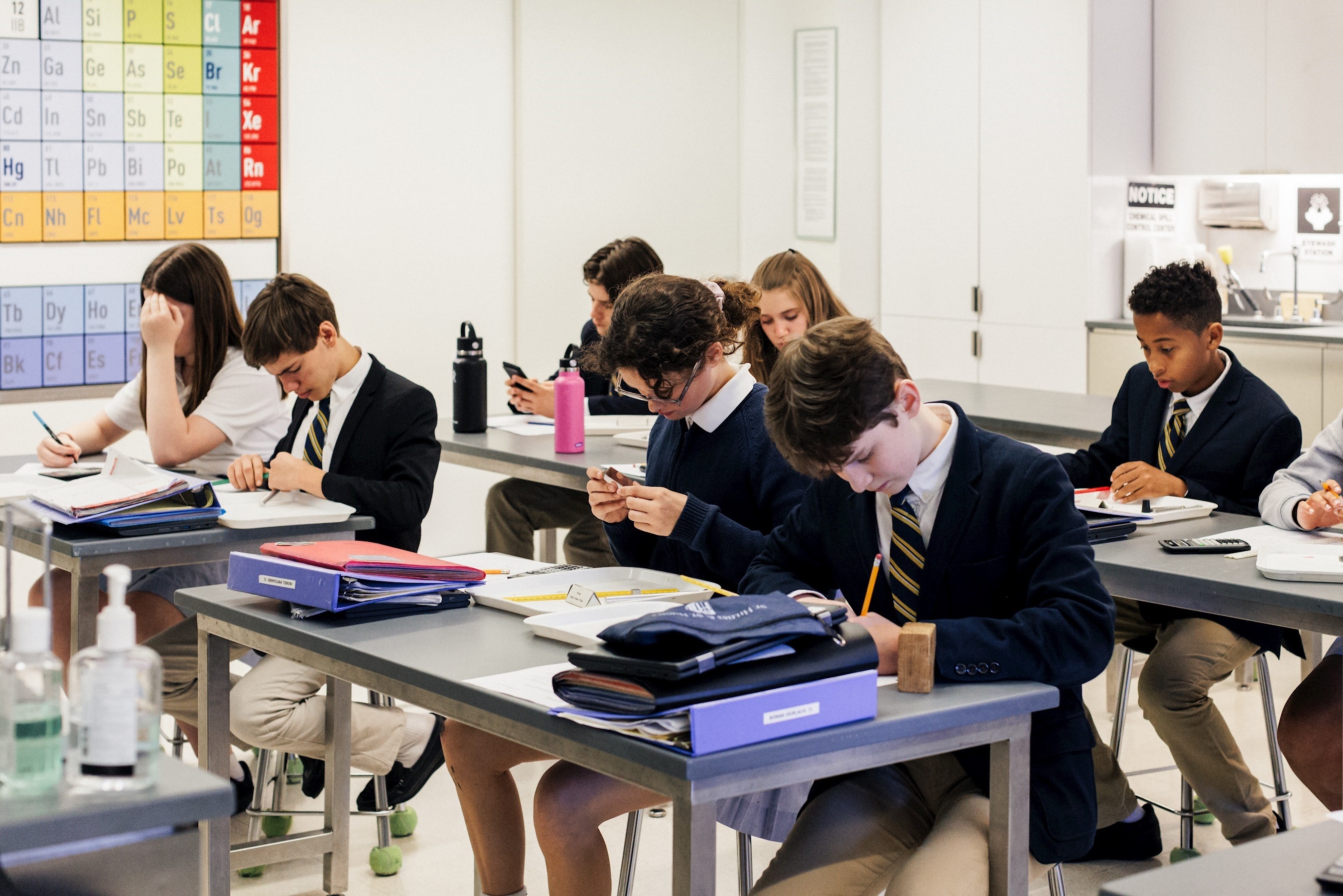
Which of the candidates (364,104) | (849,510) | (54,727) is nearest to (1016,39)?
(364,104)

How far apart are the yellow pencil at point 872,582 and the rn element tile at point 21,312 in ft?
11.8

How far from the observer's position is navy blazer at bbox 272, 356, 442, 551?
9.85 ft

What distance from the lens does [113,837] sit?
51.6 inches

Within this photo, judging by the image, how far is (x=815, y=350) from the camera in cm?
182

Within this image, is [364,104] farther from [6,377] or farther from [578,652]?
[578,652]

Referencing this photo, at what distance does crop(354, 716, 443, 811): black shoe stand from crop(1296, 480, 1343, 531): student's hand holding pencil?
1.73 m

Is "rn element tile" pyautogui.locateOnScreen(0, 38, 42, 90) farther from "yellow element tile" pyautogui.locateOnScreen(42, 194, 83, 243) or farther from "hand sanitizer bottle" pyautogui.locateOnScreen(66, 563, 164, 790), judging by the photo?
"hand sanitizer bottle" pyautogui.locateOnScreen(66, 563, 164, 790)

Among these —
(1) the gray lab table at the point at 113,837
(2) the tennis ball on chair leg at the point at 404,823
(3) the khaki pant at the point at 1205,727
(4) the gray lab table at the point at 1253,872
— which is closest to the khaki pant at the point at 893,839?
(4) the gray lab table at the point at 1253,872

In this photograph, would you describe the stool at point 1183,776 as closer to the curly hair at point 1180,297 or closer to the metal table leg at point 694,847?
the curly hair at point 1180,297

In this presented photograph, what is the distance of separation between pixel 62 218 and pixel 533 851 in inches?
110

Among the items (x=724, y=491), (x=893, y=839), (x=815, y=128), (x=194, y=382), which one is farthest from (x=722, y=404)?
(x=815, y=128)

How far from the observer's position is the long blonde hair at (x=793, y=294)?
3.75 meters

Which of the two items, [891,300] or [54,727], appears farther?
[891,300]

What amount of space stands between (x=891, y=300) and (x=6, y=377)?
133 inches
